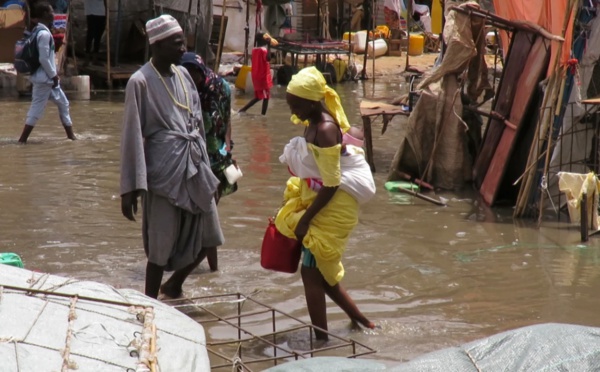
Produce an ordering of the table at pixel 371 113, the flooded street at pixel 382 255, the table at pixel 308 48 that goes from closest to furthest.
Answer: the flooded street at pixel 382 255, the table at pixel 371 113, the table at pixel 308 48

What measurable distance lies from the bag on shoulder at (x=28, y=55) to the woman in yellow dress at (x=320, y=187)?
6838 mm

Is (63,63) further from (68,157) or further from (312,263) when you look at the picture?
(312,263)

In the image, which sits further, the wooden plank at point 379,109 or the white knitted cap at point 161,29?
the wooden plank at point 379,109

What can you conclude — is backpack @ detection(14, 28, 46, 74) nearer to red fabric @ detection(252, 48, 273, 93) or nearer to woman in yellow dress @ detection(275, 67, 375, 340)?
red fabric @ detection(252, 48, 273, 93)

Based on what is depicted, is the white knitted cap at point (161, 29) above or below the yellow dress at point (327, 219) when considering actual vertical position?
above

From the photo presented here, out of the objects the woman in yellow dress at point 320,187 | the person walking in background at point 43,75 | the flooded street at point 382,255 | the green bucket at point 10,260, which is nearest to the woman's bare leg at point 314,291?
the woman in yellow dress at point 320,187

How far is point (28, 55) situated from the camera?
1117 cm

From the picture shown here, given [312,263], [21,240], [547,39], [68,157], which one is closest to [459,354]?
[312,263]

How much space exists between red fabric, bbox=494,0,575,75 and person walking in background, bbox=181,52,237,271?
9.35 ft

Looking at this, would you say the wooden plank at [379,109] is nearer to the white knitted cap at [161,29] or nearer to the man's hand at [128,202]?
the white knitted cap at [161,29]

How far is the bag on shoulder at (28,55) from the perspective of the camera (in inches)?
438

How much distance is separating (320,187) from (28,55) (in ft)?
23.4

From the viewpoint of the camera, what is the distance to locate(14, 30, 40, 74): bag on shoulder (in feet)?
36.5

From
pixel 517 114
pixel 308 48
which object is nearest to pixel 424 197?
pixel 517 114
